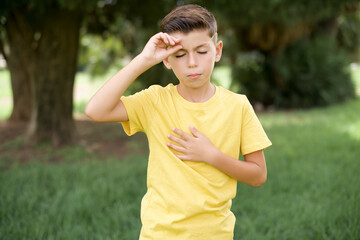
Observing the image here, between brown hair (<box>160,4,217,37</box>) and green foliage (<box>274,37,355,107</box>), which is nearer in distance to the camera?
brown hair (<box>160,4,217,37</box>)

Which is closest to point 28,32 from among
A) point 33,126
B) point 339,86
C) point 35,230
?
point 33,126

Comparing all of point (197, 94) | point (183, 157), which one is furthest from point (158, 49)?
point (183, 157)

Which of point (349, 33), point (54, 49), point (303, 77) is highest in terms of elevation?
point (349, 33)

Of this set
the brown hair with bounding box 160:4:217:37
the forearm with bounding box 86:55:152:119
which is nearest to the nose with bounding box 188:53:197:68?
the brown hair with bounding box 160:4:217:37

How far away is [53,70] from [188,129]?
507 centimetres

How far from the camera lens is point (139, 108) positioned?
172 cm

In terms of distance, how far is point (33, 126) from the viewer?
6.42m

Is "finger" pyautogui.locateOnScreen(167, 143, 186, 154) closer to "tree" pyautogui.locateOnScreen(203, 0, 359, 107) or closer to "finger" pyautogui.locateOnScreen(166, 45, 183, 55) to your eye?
"finger" pyautogui.locateOnScreen(166, 45, 183, 55)

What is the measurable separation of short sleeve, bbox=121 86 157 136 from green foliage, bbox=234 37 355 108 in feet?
33.7

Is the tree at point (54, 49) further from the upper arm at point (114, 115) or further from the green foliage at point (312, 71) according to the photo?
the green foliage at point (312, 71)

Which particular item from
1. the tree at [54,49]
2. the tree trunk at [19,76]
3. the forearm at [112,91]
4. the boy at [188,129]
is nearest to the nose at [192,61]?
the boy at [188,129]

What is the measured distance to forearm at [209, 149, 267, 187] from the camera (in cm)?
162

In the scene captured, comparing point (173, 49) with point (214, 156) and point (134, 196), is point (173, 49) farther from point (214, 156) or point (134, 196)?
point (134, 196)

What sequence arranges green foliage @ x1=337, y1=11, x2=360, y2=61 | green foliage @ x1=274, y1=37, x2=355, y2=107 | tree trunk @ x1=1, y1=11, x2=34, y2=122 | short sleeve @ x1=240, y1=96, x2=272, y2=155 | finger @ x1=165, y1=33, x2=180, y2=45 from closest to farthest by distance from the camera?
finger @ x1=165, y1=33, x2=180, y2=45 < short sleeve @ x1=240, y1=96, x2=272, y2=155 < tree trunk @ x1=1, y1=11, x2=34, y2=122 < green foliage @ x1=274, y1=37, x2=355, y2=107 < green foliage @ x1=337, y1=11, x2=360, y2=61
